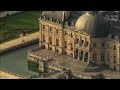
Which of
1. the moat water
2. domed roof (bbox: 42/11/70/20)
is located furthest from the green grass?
domed roof (bbox: 42/11/70/20)

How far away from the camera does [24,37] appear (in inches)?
1260

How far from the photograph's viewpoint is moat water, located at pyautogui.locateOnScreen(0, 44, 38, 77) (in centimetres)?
2590

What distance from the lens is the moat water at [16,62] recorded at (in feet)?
85.0

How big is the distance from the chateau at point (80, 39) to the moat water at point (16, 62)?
2.52 feet

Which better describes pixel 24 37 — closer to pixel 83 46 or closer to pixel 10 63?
Result: pixel 10 63

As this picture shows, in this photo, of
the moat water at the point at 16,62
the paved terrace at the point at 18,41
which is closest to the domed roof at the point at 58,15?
the moat water at the point at 16,62

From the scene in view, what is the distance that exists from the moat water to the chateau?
0.77 metres

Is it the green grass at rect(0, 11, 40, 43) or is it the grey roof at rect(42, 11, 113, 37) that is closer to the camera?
the grey roof at rect(42, 11, 113, 37)

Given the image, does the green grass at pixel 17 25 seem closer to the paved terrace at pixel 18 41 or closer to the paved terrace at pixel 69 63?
the paved terrace at pixel 18 41

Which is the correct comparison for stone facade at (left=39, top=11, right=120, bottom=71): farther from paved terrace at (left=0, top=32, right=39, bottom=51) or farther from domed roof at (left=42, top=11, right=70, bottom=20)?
paved terrace at (left=0, top=32, right=39, bottom=51)

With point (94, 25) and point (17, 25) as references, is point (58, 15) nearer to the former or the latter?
point (94, 25)

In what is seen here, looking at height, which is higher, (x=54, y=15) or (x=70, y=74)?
(x=54, y=15)

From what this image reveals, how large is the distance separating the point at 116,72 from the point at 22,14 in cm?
1432
